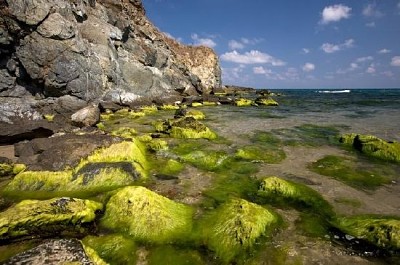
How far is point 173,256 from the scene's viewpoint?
20.4 ft

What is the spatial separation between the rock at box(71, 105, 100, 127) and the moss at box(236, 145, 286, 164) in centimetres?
1185

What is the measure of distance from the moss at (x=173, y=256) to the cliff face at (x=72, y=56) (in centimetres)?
1538

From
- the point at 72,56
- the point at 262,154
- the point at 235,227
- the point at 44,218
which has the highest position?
the point at 72,56

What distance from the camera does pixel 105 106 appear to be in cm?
3241

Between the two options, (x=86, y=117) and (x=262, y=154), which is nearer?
(x=262, y=154)

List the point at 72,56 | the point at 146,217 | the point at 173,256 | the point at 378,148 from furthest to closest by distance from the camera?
the point at 72,56, the point at 378,148, the point at 146,217, the point at 173,256

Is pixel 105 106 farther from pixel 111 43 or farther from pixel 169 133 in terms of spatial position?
pixel 169 133

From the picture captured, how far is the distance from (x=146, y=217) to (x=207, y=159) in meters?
6.34

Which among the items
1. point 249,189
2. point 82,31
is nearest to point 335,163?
point 249,189

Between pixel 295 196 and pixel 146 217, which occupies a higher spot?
pixel 146 217

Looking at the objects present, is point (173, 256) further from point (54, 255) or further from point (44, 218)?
point (44, 218)

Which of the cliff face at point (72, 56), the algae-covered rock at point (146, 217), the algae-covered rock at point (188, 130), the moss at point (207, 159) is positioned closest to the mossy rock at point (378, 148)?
the moss at point (207, 159)

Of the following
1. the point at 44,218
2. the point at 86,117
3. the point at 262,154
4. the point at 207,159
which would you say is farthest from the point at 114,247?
the point at 86,117

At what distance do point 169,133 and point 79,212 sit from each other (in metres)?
11.8
